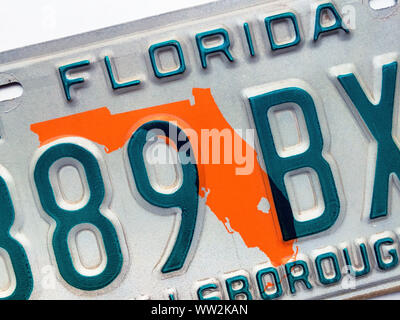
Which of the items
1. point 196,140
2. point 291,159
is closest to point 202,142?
point 196,140

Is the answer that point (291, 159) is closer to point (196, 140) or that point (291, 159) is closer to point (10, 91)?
point (196, 140)

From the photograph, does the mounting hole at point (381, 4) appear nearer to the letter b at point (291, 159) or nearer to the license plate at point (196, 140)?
the license plate at point (196, 140)

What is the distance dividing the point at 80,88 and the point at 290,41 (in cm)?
61

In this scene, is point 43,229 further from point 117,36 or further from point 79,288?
point 117,36

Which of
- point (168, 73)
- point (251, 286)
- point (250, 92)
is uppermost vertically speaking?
point (168, 73)

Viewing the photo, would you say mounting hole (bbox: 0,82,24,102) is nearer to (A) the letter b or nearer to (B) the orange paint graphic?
(B) the orange paint graphic

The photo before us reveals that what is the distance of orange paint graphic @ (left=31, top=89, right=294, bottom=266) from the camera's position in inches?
56.2

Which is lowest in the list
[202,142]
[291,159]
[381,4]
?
[291,159]


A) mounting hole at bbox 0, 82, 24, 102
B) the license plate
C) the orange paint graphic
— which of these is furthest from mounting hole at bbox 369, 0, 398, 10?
mounting hole at bbox 0, 82, 24, 102

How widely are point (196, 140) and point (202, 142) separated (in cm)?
2

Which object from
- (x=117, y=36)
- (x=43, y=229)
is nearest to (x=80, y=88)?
(x=117, y=36)

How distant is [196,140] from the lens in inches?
56.4

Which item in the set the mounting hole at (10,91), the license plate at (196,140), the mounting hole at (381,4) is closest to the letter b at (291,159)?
the license plate at (196,140)
